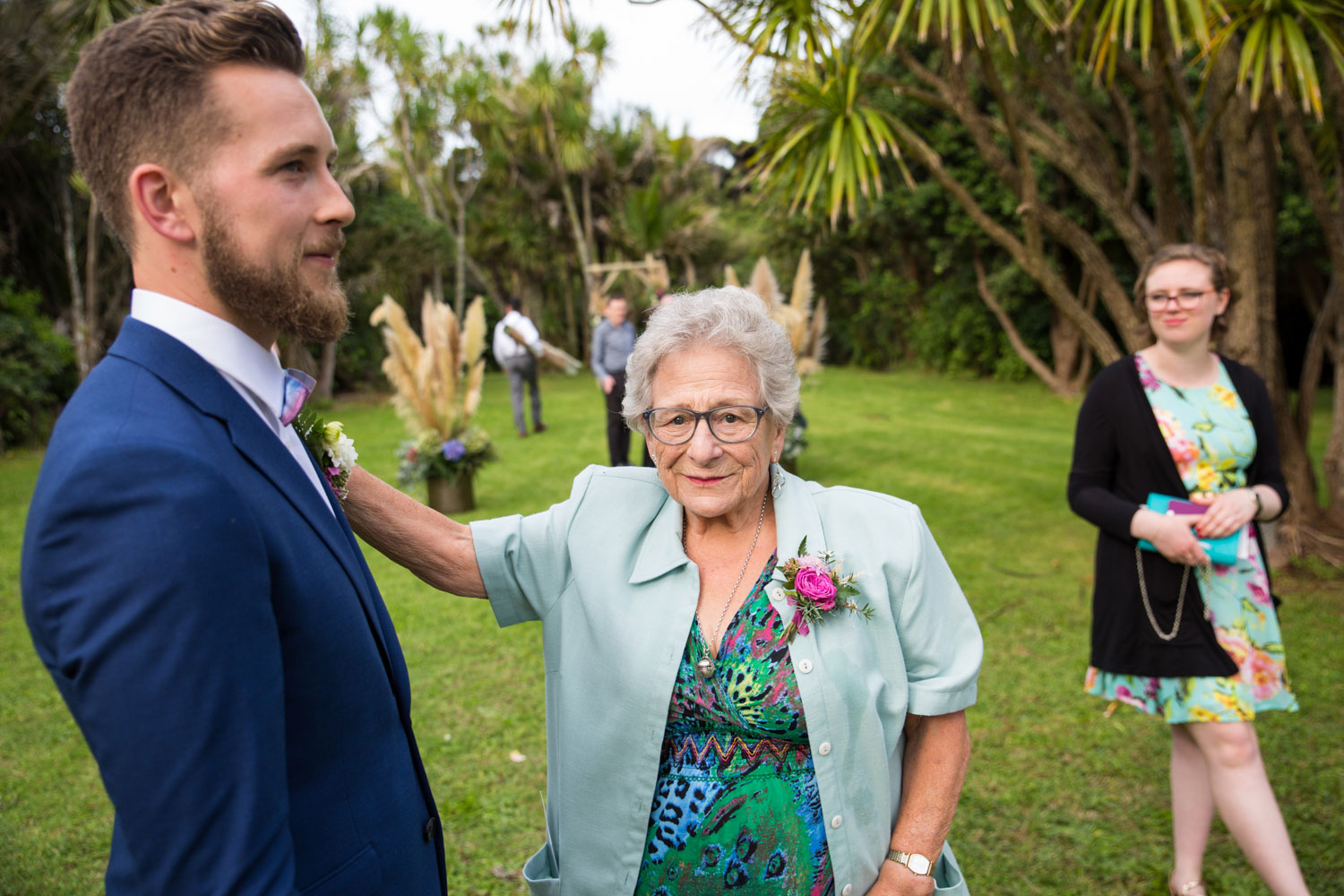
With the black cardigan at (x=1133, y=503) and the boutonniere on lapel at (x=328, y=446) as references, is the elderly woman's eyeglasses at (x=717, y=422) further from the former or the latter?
the black cardigan at (x=1133, y=503)

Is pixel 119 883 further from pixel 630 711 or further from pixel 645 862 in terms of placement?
pixel 645 862

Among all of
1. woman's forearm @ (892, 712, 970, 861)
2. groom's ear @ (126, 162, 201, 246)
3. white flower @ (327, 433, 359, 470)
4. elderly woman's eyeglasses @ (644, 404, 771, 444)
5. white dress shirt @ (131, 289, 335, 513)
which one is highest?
groom's ear @ (126, 162, 201, 246)

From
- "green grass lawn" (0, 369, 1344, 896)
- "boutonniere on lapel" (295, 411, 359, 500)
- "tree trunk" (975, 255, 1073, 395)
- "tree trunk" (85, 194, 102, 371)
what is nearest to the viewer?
"boutonniere on lapel" (295, 411, 359, 500)

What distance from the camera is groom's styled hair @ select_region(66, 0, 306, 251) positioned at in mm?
1062

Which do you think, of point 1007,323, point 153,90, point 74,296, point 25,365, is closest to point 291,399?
point 153,90

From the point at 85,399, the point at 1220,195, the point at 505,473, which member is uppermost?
the point at 1220,195

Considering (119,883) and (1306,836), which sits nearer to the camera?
(119,883)

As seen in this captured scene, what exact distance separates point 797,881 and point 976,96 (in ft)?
52.7

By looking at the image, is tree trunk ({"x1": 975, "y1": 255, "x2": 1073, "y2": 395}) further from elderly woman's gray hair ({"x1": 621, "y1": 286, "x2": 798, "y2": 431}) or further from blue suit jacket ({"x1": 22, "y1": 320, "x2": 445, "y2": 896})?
blue suit jacket ({"x1": 22, "y1": 320, "x2": 445, "y2": 896})

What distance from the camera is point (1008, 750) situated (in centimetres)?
389

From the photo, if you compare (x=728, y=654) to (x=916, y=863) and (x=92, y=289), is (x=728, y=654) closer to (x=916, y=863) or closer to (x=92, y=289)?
(x=916, y=863)

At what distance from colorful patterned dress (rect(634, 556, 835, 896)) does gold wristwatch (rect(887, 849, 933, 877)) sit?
14 cm

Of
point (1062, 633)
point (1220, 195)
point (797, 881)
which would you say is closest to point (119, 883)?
point (797, 881)

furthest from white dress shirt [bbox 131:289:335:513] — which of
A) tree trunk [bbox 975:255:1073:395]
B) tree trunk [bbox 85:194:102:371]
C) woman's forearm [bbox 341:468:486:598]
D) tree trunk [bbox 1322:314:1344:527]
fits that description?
tree trunk [bbox 975:255:1073:395]
